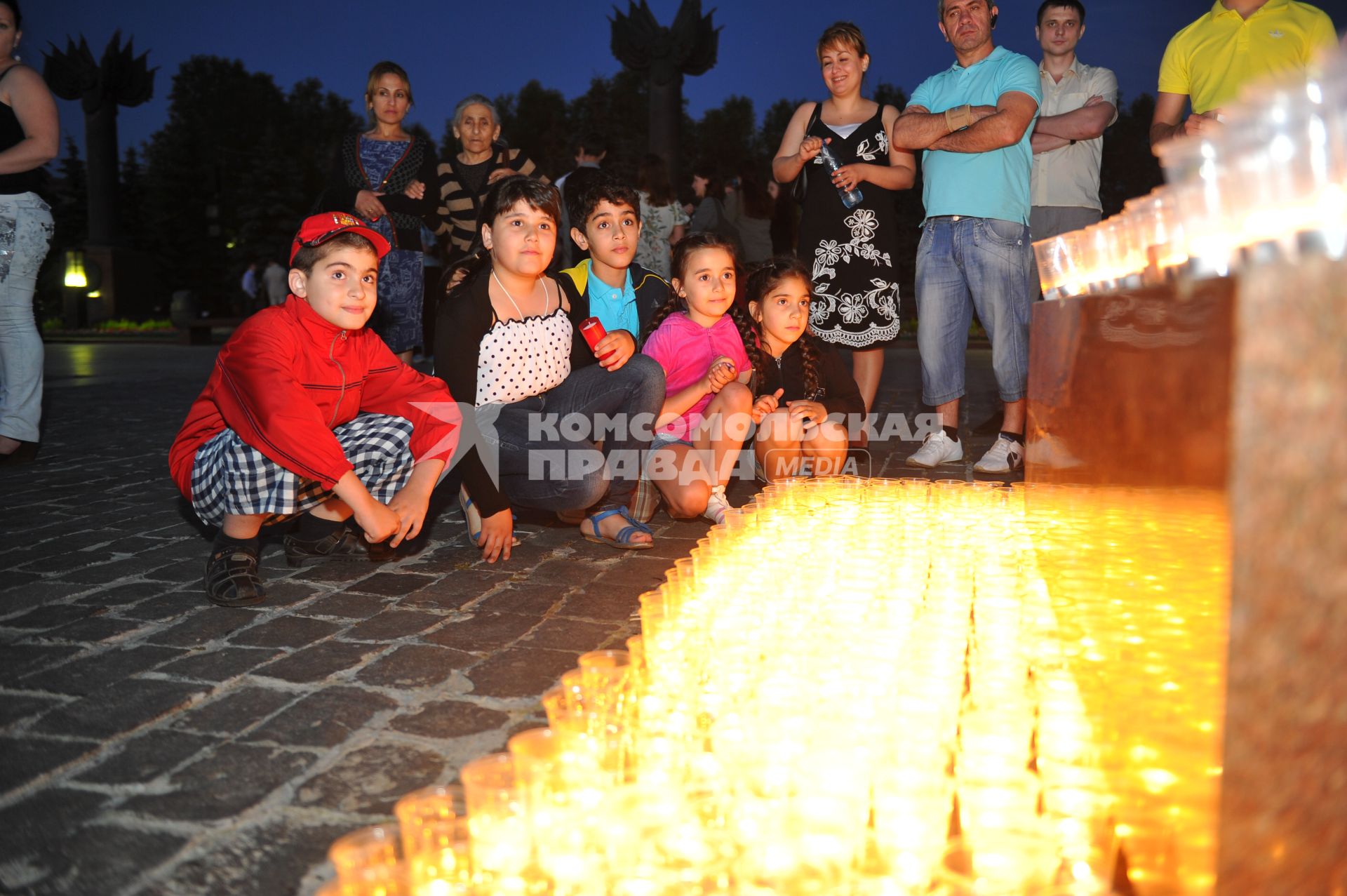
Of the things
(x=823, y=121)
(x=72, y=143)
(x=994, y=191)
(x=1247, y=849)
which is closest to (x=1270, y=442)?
(x=1247, y=849)

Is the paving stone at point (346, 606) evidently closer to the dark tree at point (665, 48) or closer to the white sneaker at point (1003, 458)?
the white sneaker at point (1003, 458)

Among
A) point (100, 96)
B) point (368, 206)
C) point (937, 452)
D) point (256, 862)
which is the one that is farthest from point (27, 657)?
point (100, 96)

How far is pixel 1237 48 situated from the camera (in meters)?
4.65

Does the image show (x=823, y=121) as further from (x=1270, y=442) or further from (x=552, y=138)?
(x=1270, y=442)

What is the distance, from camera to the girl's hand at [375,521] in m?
3.34

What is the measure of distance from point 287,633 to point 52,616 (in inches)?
30.9

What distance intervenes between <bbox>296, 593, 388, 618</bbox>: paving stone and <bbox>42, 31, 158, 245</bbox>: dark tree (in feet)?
86.8

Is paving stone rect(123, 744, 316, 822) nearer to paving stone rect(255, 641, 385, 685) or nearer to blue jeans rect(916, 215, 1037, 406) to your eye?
paving stone rect(255, 641, 385, 685)

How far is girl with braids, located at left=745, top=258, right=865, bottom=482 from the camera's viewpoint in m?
4.79

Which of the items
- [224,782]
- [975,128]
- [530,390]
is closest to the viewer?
[224,782]

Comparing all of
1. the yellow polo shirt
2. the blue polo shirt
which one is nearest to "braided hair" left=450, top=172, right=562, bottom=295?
the blue polo shirt

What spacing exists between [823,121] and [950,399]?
170 centimetres

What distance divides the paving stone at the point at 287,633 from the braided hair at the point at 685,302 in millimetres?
2193

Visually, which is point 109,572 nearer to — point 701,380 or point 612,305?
point 612,305
